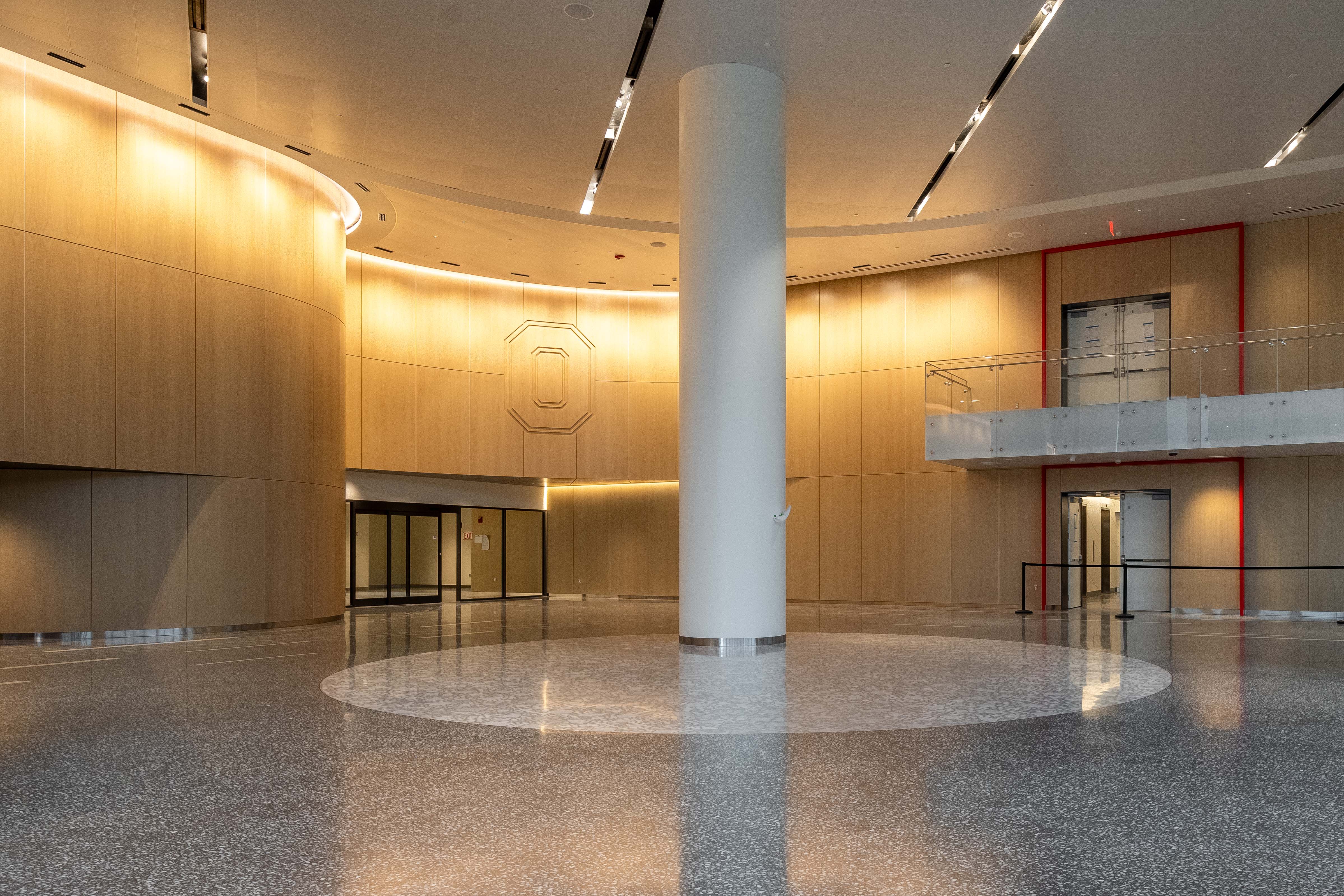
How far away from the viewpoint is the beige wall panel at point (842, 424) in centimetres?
2220

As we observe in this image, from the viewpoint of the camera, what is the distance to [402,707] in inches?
282

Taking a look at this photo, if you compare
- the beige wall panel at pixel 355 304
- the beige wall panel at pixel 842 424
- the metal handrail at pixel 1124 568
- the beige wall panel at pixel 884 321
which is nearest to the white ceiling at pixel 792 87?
the beige wall panel at pixel 355 304

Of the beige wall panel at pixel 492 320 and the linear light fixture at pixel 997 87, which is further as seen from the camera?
the beige wall panel at pixel 492 320

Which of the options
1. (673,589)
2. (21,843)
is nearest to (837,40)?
(21,843)

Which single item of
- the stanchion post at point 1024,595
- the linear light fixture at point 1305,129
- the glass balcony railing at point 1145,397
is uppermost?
the linear light fixture at point 1305,129

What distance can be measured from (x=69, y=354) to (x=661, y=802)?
11.3 metres

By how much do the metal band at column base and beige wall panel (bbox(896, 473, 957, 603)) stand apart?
10822 mm

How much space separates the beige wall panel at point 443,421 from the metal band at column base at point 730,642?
11.8 meters

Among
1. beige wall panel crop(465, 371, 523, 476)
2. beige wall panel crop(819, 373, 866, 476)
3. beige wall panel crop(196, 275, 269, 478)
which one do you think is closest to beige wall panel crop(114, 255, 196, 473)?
beige wall panel crop(196, 275, 269, 478)

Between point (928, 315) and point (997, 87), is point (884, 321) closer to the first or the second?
point (928, 315)

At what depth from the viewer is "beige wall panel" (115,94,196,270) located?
13.3 metres

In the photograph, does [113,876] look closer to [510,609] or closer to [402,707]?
[402,707]

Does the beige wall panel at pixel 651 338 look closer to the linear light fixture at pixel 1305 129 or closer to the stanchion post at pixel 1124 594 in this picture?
the stanchion post at pixel 1124 594

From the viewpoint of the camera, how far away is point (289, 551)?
15422 millimetres
